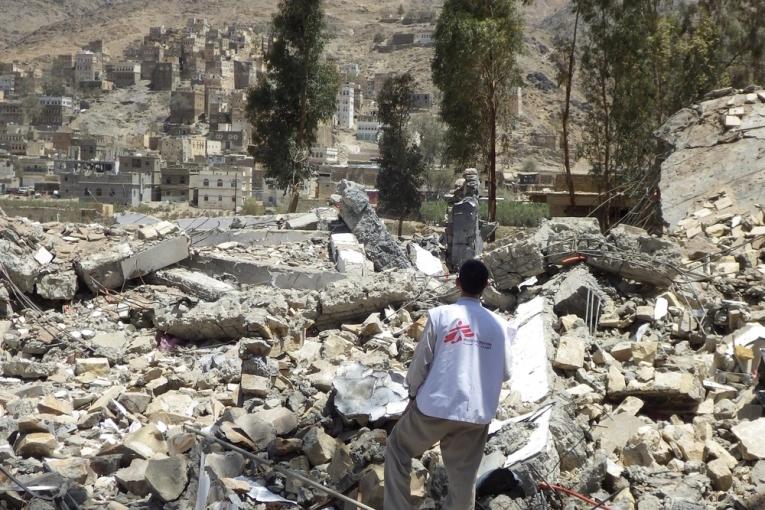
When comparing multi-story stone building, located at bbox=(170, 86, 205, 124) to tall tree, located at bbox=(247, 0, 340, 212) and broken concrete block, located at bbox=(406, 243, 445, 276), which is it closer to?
tall tree, located at bbox=(247, 0, 340, 212)

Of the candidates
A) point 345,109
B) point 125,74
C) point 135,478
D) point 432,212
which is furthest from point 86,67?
point 135,478

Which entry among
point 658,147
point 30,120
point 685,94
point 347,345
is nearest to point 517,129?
point 30,120

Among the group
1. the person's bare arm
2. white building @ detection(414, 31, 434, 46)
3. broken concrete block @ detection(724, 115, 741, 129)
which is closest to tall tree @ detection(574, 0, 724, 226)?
broken concrete block @ detection(724, 115, 741, 129)

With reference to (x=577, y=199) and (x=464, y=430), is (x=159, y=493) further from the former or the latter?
Answer: (x=577, y=199)

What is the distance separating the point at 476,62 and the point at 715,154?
752 cm

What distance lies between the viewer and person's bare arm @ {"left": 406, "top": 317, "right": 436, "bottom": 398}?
11.6 feet

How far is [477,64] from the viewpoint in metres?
17.0

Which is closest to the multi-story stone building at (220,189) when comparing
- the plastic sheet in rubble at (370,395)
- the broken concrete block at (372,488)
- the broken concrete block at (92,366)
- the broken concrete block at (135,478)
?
the broken concrete block at (92,366)

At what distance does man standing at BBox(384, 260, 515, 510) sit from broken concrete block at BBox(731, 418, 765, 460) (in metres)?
1.74

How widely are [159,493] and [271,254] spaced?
5.87 meters

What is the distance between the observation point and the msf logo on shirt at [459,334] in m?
3.47

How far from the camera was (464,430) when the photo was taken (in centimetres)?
356

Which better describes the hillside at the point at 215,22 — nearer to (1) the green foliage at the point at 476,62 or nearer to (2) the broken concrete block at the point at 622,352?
(1) the green foliage at the point at 476,62

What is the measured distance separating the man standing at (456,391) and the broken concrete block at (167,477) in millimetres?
1401
